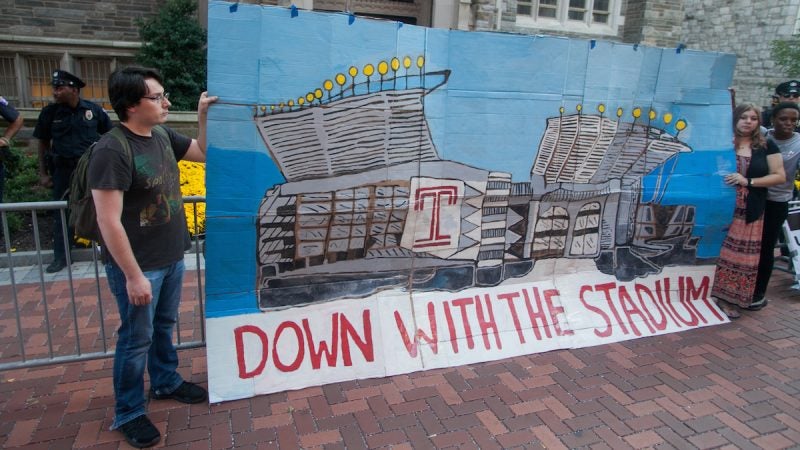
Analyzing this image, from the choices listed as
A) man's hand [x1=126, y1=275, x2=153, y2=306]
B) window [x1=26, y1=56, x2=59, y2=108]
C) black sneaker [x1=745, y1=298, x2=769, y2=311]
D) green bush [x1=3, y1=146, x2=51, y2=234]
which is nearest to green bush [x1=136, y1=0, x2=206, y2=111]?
window [x1=26, y1=56, x2=59, y2=108]

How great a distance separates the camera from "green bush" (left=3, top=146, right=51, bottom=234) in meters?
6.14

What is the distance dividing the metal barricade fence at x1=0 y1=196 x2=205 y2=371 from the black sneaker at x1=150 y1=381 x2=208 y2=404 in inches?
17.6

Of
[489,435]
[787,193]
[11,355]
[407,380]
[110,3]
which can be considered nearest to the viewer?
[489,435]

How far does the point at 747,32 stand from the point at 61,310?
1938 centimetres

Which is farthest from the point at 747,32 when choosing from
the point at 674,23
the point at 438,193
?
the point at 438,193

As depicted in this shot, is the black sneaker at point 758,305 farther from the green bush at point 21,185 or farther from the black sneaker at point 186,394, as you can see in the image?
the green bush at point 21,185

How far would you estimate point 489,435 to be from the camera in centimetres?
291

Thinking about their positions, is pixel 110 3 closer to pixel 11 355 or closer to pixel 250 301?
pixel 11 355

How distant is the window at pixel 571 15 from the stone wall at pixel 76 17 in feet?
25.4

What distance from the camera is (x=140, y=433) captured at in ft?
8.97

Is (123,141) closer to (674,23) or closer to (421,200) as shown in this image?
(421,200)

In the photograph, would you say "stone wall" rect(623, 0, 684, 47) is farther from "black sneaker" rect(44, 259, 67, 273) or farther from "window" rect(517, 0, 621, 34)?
"black sneaker" rect(44, 259, 67, 273)

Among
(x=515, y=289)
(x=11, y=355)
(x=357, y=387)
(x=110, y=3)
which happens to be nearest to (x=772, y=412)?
(x=515, y=289)

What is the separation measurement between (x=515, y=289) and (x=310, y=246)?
1589 mm
